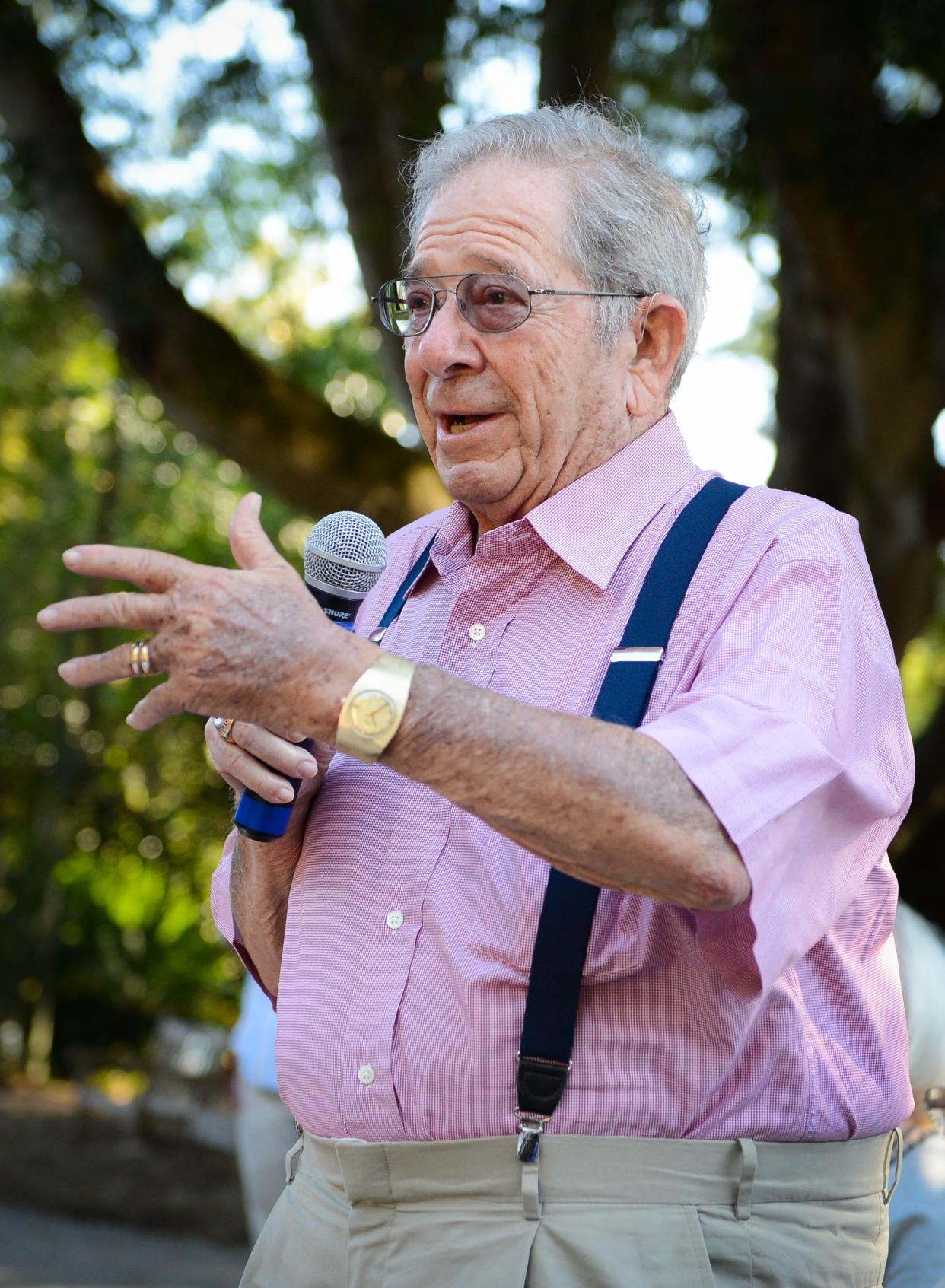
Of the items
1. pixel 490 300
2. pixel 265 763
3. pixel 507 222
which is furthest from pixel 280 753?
pixel 507 222

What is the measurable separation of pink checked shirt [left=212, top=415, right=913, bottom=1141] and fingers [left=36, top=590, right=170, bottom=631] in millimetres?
599

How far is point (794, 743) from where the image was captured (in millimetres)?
1607

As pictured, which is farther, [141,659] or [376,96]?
[376,96]

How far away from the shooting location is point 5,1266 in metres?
6.47

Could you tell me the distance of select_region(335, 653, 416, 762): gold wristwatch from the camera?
154 centimetres

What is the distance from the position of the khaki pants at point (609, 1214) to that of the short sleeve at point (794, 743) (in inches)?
11.1

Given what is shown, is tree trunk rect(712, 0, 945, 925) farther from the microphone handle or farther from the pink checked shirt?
the microphone handle

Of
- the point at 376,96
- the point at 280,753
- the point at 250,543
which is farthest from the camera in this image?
the point at 376,96

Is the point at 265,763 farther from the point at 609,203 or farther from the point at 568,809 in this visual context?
the point at 609,203

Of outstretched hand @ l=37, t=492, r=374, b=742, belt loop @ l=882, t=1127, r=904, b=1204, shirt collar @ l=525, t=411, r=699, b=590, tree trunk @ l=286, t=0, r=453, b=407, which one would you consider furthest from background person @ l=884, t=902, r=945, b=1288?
tree trunk @ l=286, t=0, r=453, b=407

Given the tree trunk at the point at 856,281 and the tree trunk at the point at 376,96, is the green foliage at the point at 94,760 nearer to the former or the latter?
the tree trunk at the point at 376,96

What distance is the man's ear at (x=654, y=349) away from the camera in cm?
221

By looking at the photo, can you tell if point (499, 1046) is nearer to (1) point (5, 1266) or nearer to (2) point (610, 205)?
(2) point (610, 205)

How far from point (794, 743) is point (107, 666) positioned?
83 cm
